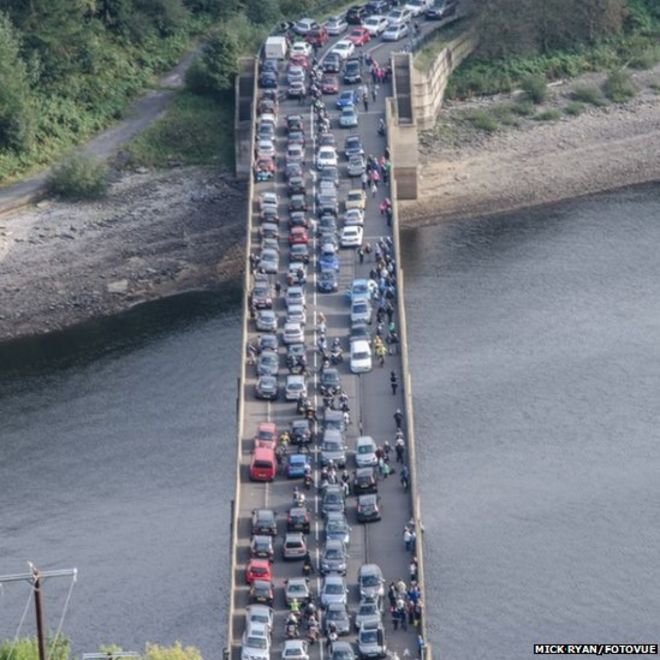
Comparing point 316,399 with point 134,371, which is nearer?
point 316,399

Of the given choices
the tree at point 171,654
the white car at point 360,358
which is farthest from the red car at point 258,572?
the white car at point 360,358

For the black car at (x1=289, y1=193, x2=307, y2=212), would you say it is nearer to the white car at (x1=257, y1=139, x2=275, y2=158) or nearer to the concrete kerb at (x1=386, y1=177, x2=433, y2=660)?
the concrete kerb at (x1=386, y1=177, x2=433, y2=660)

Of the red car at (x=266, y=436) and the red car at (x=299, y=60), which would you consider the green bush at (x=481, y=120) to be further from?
the red car at (x=266, y=436)

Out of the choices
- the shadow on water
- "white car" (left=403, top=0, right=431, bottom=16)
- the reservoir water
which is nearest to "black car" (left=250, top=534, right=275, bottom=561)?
the reservoir water

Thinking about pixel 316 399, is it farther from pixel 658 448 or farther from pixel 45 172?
pixel 45 172

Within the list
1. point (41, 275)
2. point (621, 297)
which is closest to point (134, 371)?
point (41, 275)
